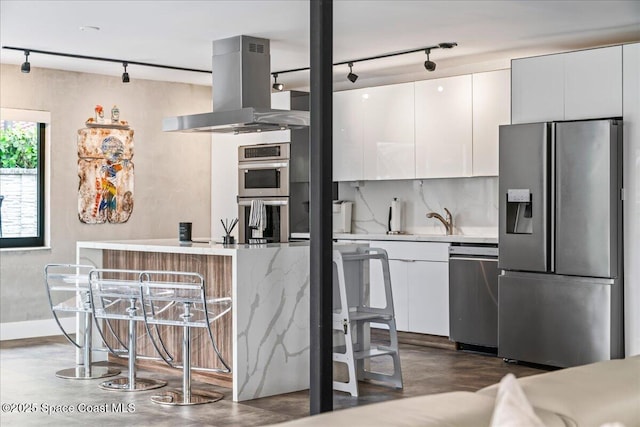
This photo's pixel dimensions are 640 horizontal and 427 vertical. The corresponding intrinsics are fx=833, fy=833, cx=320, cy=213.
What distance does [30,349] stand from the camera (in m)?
6.68

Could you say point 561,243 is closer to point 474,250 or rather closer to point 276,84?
point 474,250

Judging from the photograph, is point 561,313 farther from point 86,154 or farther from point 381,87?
point 86,154

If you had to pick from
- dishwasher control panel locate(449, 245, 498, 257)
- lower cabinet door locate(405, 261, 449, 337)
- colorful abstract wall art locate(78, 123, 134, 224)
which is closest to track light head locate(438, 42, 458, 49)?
dishwasher control panel locate(449, 245, 498, 257)

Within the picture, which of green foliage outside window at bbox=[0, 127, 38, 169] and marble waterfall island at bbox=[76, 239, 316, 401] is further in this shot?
green foliage outside window at bbox=[0, 127, 38, 169]

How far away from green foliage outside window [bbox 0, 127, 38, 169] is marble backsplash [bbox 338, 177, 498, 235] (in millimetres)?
2839

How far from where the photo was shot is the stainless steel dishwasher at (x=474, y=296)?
6262mm

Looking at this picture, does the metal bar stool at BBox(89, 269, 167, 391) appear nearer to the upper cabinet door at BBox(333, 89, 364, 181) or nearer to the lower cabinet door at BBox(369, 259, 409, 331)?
the lower cabinet door at BBox(369, 259, 409, 331)

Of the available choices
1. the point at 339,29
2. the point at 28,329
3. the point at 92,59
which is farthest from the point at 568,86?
the point at 28,329

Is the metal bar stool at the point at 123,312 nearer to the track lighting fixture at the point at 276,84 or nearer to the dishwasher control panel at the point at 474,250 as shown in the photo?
the dishwasher control panel at the point at 474,250

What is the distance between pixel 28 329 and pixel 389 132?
12.0 feet

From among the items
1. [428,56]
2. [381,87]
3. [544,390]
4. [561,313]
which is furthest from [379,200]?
[544,390]

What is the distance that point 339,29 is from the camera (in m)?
5.98

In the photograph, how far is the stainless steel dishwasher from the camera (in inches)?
247

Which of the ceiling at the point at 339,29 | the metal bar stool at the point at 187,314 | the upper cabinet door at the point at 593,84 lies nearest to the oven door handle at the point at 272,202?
the ceiling at the point at 339,29
